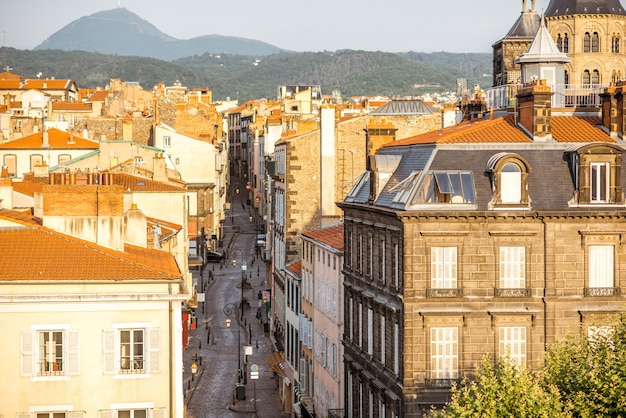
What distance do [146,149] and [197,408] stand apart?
1122 inches

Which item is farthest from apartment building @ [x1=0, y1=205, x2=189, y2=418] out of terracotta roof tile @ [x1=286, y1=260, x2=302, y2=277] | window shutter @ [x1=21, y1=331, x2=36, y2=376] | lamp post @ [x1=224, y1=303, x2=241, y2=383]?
lamp post @ [x1=224, y1=303, x2=241, y2=383]

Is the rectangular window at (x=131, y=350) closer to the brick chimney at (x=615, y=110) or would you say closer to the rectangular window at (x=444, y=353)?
the rectangular window at (x=444, y=353)

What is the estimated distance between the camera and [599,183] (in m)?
47.2

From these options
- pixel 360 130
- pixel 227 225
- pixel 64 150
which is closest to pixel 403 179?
pixel 360 130

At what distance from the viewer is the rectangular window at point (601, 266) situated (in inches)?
1863

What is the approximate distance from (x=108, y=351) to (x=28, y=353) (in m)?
2.50

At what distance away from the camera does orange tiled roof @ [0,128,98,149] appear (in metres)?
114

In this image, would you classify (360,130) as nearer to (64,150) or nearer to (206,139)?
(64,150)

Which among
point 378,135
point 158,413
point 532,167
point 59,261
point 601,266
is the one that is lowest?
point 158,413

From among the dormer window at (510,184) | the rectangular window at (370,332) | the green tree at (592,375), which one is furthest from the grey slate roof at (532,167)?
the green tree at (592,375)

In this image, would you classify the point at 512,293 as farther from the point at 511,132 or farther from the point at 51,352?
the point at 51,352

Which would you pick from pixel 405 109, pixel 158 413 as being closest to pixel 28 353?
pixel 158 413

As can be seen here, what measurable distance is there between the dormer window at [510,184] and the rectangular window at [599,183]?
2.34 metres

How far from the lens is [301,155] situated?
82.7 meters
